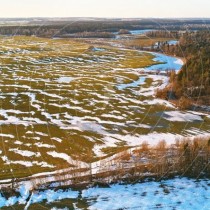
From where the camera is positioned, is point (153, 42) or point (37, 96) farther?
point (153, 42)

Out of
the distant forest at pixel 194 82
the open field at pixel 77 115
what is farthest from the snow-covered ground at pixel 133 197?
the distant forest at pixel 194 82

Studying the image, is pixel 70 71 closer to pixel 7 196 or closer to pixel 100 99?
pixel 100 99

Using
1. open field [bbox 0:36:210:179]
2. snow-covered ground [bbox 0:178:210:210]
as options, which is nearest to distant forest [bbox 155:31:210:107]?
open field [bbox 0:36:210:179]

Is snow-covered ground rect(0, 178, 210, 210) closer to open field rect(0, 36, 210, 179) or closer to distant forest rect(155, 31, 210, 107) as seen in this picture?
open field rect(0, 36, 210, 179)

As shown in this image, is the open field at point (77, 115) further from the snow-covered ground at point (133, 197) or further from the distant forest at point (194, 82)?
the snow-covered ground at point (133, 197)

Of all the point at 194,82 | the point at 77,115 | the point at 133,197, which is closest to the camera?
the point at 133,197

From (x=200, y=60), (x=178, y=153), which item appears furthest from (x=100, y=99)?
(x=178, y=153)

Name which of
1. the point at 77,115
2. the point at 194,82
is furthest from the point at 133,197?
the point at 194,82

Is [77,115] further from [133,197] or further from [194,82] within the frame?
[194,82]
